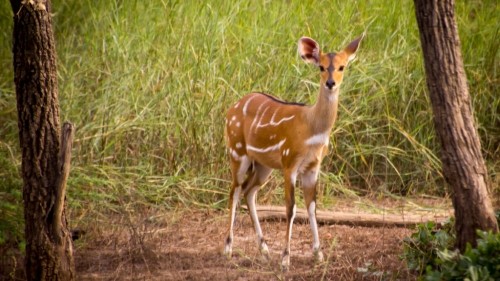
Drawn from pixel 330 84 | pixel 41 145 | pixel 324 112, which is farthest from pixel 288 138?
pixel 41 145

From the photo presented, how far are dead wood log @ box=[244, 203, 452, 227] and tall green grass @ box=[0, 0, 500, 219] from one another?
493 millimetres

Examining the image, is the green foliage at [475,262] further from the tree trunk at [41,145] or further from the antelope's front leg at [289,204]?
the tree trunk at [41,145]

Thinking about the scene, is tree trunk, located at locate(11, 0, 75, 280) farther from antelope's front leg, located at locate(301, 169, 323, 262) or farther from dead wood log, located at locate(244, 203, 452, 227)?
dead wood log, located at locate(244, 203, 452, 227)

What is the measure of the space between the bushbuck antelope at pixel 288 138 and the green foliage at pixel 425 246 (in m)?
0.73

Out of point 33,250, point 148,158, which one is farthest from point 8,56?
point 33,250

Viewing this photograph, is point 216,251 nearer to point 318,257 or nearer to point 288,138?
point 318,257

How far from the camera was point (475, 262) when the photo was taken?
5.07 m

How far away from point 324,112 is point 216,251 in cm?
131

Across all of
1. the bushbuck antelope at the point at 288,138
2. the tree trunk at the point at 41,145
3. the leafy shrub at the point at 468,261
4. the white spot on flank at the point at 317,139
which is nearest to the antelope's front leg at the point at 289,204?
the bushbuck antelope at the point at 288,138

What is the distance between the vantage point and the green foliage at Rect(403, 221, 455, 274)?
18.7ft

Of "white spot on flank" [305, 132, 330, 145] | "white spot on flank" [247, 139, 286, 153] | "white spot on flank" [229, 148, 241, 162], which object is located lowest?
"white spot on flank" [229, 148, 241, 162]

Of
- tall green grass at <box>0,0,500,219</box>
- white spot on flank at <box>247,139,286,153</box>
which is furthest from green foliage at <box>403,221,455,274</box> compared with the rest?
tall green grass at <box>0,0,500,219</box>

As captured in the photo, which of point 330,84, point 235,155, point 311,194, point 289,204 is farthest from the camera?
point 235,155

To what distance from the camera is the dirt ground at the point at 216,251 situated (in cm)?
617
